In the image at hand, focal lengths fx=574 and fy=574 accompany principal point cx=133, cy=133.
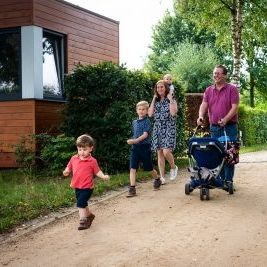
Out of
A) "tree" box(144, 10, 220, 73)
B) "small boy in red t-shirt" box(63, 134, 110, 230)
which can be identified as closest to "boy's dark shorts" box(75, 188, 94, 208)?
"small boy in red t-shirt" box(63, 134, 110, 230)

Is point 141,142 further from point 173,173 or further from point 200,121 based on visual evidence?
point 173,173

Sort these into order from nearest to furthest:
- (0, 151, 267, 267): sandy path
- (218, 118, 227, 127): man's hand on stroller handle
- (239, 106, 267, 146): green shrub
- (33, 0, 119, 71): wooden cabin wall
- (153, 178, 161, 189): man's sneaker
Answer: (0, 151, 267, 267): sandy path, (218, 118, 227, 127): man's hand on stroller handle, (153, 178, 161, 189): man's sneaker, (33, 0, 119, 71): wooden cabin wall, (239, 106, 267, 146): green shrub

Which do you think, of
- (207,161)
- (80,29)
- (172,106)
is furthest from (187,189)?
(80,29)

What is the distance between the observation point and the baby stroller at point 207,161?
8.38m

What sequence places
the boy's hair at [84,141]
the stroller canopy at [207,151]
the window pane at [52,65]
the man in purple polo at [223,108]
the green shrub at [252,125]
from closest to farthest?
1. the boy's hair at [84,141]
2. the stroller canopy at [207,151]
3. the man in purple polo at [223,108]
4. the window pane at [52,65]
5. the green shrub at [252,125]

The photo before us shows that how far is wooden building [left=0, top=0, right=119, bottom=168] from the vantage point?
13703mm

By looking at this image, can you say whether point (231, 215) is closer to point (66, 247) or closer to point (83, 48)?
point (66, 247)

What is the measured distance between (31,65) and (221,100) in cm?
621

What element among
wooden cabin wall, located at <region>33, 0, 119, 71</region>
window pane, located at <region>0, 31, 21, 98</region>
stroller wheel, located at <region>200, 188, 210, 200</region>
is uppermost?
wooden cabin wall, located at <region>33, 0, 119, 71</region>

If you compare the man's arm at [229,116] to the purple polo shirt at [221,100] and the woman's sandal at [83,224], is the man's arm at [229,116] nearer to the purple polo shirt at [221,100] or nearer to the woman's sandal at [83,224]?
the purple polo shirt at [221,100]

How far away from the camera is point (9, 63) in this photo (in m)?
14.2

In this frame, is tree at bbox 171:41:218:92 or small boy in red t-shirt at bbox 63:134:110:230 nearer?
small boy in red t-shirt at bbox 63:134:110:230

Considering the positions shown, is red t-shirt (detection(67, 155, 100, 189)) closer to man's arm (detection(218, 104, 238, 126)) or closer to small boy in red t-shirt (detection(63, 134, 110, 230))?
small boy in red t-shirt (detection(63, 134, 110, 230))

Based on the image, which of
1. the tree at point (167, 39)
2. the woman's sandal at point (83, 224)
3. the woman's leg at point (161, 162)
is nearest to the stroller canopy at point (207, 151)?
the woman's leg at point (161, 162)
